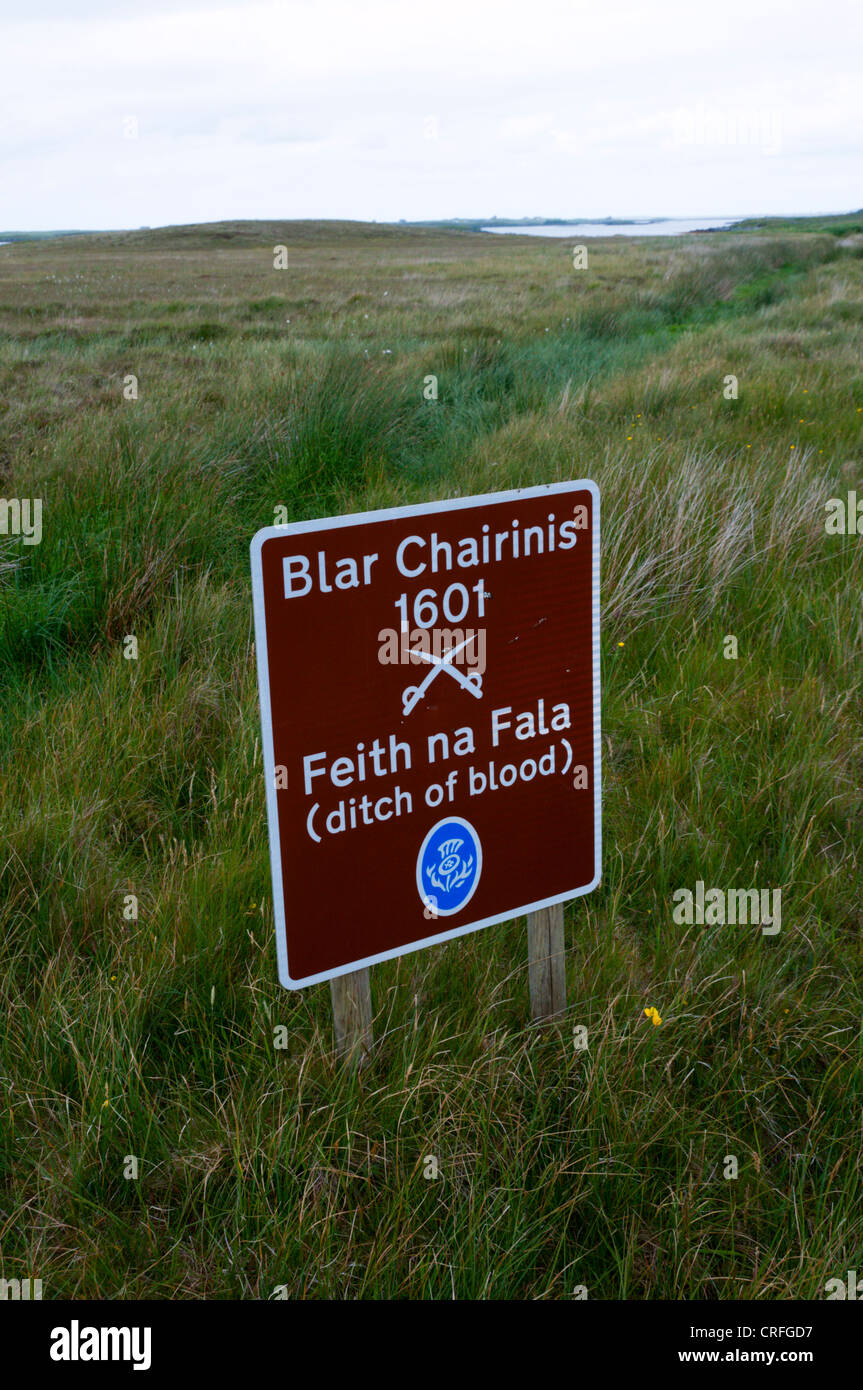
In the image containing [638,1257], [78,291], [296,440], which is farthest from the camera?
[78,291]

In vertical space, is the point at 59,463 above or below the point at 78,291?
below

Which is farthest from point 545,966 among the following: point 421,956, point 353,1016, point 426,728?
point 426,728

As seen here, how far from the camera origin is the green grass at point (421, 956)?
183cm

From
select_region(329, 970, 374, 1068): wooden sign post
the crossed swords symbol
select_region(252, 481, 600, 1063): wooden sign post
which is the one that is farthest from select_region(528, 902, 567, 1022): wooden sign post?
the crossed swords symbol

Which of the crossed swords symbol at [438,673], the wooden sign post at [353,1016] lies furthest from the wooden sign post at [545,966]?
the crossed swords symbol at [438,673]

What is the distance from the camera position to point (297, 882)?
1870mm

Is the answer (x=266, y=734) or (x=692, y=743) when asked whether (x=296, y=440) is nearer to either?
(x=692, y=743)

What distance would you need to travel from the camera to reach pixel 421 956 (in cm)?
243

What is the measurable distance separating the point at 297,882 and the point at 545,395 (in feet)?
24.7

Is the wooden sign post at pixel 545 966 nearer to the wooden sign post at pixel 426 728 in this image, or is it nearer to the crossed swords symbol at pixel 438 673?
the wooden sign post at pixel 426 728

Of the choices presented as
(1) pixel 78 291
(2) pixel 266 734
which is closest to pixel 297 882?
(2) pixel 266 734

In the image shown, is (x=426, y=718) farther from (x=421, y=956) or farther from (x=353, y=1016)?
(x=421, y=956)

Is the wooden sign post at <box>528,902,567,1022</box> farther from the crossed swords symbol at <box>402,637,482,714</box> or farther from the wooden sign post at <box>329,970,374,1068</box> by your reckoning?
Result: the crossed swords symbol at <box>402,637,482,714</box>

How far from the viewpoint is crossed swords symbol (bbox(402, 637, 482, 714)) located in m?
1.95
